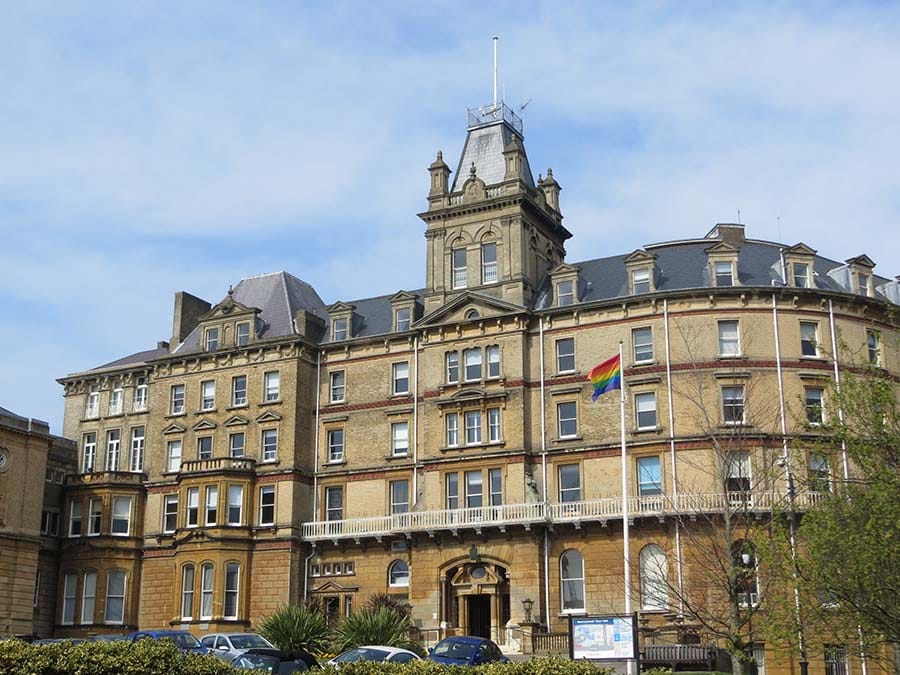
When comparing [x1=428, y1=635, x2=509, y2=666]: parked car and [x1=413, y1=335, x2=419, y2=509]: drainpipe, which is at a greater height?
[x1=413, y1=335, x2=419, y2=509]: drainpipe

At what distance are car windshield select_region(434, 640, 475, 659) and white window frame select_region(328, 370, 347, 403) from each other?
24754mm

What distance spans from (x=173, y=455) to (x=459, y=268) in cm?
1944

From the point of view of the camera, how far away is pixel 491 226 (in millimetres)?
55125

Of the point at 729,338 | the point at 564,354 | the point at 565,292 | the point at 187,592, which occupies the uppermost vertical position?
the point at 565,292

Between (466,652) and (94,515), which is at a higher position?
(94,515)

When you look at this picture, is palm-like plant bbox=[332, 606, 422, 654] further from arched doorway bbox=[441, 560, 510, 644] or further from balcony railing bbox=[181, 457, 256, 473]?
balcony railing bbox=[181, 457, 256, 473]

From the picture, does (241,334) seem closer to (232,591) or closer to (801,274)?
(232,591)

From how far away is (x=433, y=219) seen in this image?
186 feet

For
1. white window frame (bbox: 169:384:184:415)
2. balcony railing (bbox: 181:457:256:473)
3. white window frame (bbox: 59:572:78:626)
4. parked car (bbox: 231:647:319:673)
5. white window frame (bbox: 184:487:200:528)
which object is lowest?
parked car (bbox: 231:647:319:673)

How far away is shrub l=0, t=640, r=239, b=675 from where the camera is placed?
1897 centimetres

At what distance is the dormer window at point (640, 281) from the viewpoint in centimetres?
5106

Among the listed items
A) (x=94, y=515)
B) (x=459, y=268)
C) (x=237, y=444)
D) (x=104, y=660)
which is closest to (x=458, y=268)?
(x=459, y=268)

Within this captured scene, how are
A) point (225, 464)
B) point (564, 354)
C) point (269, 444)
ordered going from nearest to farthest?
point (564, 354)
point (225, 464)
point (269, 444)

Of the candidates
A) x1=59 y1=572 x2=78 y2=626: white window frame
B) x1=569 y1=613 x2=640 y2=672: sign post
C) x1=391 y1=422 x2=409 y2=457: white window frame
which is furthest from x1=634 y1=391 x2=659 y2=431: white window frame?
x1=59 y1=572 x2=78 y2=626: white window frame
